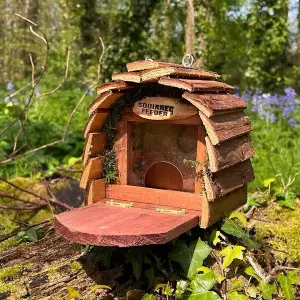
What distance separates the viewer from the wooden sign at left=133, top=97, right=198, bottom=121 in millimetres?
2285

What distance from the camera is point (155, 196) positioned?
8.07 ft

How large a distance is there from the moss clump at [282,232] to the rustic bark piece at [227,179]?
1.32 ft

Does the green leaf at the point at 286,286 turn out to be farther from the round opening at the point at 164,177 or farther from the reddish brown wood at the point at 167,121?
the reddish brown wood at the point at 167,121

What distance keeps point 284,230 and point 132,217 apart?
3.47ft

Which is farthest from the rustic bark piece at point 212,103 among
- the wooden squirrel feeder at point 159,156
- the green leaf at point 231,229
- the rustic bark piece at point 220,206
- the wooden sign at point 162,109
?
the green leaf at point 231,229

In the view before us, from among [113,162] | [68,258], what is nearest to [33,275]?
[68,258]

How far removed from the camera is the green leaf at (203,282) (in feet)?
7.07

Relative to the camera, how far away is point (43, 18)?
1462 centimetres

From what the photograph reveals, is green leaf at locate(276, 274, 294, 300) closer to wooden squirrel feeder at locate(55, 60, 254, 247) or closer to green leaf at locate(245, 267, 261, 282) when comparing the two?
green leaf at locate(245, 267, 261, 282)

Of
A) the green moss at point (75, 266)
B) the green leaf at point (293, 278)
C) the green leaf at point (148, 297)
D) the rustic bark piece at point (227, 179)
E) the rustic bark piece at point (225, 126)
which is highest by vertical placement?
the rustic bark piece at point (225, 126)

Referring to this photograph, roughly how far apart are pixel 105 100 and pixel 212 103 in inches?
22.3

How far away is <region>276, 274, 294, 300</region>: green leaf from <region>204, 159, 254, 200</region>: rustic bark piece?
50cm

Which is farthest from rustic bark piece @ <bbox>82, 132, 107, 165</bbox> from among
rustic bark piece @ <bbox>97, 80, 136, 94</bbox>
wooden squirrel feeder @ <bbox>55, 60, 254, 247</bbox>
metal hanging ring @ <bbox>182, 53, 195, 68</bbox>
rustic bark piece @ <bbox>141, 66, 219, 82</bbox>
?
metal hanging ring @ <bbox>182, 53, 195, 68</bbox>

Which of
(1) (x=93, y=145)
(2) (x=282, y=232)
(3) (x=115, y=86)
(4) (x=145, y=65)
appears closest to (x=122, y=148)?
(1) (x=93, y=145)
